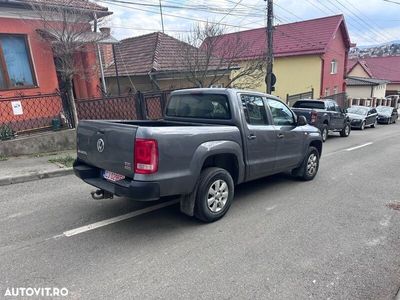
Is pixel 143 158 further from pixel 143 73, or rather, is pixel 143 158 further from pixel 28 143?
pixel 143 73

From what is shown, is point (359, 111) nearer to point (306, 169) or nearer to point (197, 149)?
point (306, 169)

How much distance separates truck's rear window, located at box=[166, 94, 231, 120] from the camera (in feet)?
14.9

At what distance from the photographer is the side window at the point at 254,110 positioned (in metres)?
4.64

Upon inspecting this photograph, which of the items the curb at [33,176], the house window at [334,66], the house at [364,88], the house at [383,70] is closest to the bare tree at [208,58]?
the curb at [33,176]

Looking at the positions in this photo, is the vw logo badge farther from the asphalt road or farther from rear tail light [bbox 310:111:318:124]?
rear tail light [bbox 310:111:318:124]

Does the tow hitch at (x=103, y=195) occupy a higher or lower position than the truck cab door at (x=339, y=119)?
higher

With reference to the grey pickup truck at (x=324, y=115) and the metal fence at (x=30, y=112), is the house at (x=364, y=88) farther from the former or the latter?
the metal fence at (x=30, y=112)

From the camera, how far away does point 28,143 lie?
26.5ft

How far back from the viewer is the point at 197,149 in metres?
3.73

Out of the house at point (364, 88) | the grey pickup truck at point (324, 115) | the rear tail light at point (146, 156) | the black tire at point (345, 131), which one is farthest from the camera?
the house at point (364, 88)

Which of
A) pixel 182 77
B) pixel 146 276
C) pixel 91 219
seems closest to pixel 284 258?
pixel 146 276

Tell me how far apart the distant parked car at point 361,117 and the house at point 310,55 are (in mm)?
5273

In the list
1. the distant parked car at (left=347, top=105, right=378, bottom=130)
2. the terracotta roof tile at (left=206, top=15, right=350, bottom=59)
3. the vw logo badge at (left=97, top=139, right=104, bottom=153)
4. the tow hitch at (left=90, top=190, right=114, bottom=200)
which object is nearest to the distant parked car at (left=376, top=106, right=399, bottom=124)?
the distant parked car at (left=347, top=105, right=378, bottom=130)

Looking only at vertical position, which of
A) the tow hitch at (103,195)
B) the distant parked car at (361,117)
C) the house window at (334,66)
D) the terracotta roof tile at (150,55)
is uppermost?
the terracotta roof tile at (150,55)
